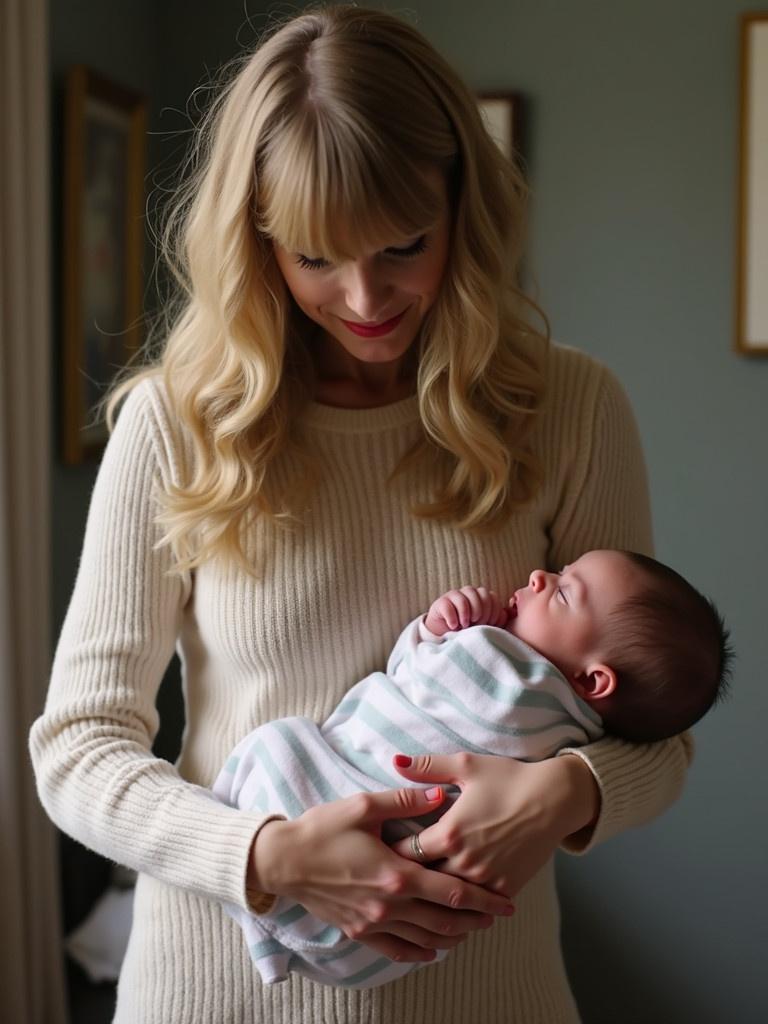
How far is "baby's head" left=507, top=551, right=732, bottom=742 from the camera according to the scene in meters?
1.35

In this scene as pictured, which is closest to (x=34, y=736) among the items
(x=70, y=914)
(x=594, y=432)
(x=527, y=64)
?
(x=594, y=432)

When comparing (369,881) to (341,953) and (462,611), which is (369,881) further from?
(462,611)

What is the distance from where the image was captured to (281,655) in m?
1.36

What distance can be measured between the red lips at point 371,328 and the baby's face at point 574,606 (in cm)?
33

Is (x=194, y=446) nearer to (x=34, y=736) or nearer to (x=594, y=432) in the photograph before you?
(x=34, y=736)

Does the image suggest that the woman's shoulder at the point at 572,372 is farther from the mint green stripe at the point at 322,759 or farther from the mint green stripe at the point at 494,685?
the mint green stripe at the point at 322,759

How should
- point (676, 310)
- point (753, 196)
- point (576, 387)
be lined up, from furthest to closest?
point (676, 310)
point (753, 196)
point (576, 387)

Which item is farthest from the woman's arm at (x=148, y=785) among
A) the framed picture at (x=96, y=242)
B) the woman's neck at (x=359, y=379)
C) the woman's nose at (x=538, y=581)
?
the framed picture at (x=96, y=242)

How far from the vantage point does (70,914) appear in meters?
2.91

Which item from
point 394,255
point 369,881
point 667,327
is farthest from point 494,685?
point 667,327

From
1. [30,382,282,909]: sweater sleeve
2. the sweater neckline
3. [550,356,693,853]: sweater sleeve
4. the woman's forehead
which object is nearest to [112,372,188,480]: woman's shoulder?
[30,382,282,909]: sweater sleeve

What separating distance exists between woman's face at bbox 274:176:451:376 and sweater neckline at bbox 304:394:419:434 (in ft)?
0.30

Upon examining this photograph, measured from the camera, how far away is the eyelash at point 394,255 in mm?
1306

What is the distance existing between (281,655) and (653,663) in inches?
17.0
